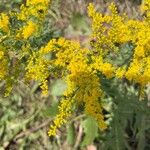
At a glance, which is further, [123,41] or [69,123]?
[69,123]

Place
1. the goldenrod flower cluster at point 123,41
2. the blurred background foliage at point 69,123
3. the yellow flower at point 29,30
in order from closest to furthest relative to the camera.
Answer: the goldenrod flower cluster at point 123,41 → the yellow flower at point 29,30 → the blurred background foliage at point 69,123

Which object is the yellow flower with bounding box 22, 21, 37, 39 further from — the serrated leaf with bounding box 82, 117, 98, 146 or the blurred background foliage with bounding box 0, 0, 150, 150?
the serrated leaf with bounding box 82, 117, 98, 146

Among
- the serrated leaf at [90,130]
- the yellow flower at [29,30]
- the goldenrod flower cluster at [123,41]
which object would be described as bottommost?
the serrated leaf at [90,130]

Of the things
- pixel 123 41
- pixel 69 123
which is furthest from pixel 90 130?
pixel 123 41

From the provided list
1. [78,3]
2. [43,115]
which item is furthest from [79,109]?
[78,3]

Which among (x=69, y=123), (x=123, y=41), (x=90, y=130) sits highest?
(x=123, y=41)

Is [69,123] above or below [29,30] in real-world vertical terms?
below

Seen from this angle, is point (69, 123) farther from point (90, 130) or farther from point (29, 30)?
point (29, 30)

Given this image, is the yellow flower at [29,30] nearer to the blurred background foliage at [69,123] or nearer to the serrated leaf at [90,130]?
the blurred background foliage at [69,123]

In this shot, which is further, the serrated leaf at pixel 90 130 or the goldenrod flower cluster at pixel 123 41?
the serrated leaf at pixel 90 130

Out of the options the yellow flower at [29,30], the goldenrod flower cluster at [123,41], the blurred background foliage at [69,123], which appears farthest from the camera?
the blurred background foliage at [69,123]

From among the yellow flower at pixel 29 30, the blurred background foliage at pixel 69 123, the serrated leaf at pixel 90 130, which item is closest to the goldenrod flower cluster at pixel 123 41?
the yellow flower at pixel 29 30
